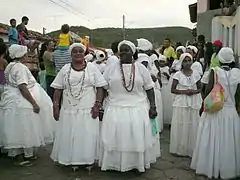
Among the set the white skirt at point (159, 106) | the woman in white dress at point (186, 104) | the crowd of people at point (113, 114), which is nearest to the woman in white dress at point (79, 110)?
the crowd of people at point (113, 114)

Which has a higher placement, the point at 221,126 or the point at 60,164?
the point at 221,126

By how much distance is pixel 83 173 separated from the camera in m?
6.67

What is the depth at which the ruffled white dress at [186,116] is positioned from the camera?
7754mm

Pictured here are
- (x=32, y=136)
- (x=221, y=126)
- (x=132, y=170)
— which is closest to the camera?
(x=221, y=126)

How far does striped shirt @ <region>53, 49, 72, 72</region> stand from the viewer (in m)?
10.3

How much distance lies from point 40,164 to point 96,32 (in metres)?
77.3

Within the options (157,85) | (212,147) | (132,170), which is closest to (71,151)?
(132,170)

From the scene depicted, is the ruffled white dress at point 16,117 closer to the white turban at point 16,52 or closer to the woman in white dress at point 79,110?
the white turban at point 16,52

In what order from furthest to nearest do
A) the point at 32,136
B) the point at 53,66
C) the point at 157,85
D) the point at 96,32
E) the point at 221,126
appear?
the point at 96,32, the point at 53,66, the point at 157,85, the point at 32,136, the point at 221,126

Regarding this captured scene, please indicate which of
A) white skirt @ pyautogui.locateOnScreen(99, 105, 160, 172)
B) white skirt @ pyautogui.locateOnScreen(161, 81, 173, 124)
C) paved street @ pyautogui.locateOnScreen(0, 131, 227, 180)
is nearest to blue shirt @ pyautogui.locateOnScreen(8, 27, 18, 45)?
white skirt @ pyautogui.locateOnScreen(161, 81, 173, 124)

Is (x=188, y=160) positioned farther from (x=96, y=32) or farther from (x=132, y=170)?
(x=96, y=32)

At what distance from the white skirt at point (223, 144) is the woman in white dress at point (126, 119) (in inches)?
35.8

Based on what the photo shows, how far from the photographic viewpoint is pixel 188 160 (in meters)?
7.64

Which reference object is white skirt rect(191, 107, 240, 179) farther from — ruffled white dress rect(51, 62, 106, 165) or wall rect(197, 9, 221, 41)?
wall rect(197, 9, 221, 41)
